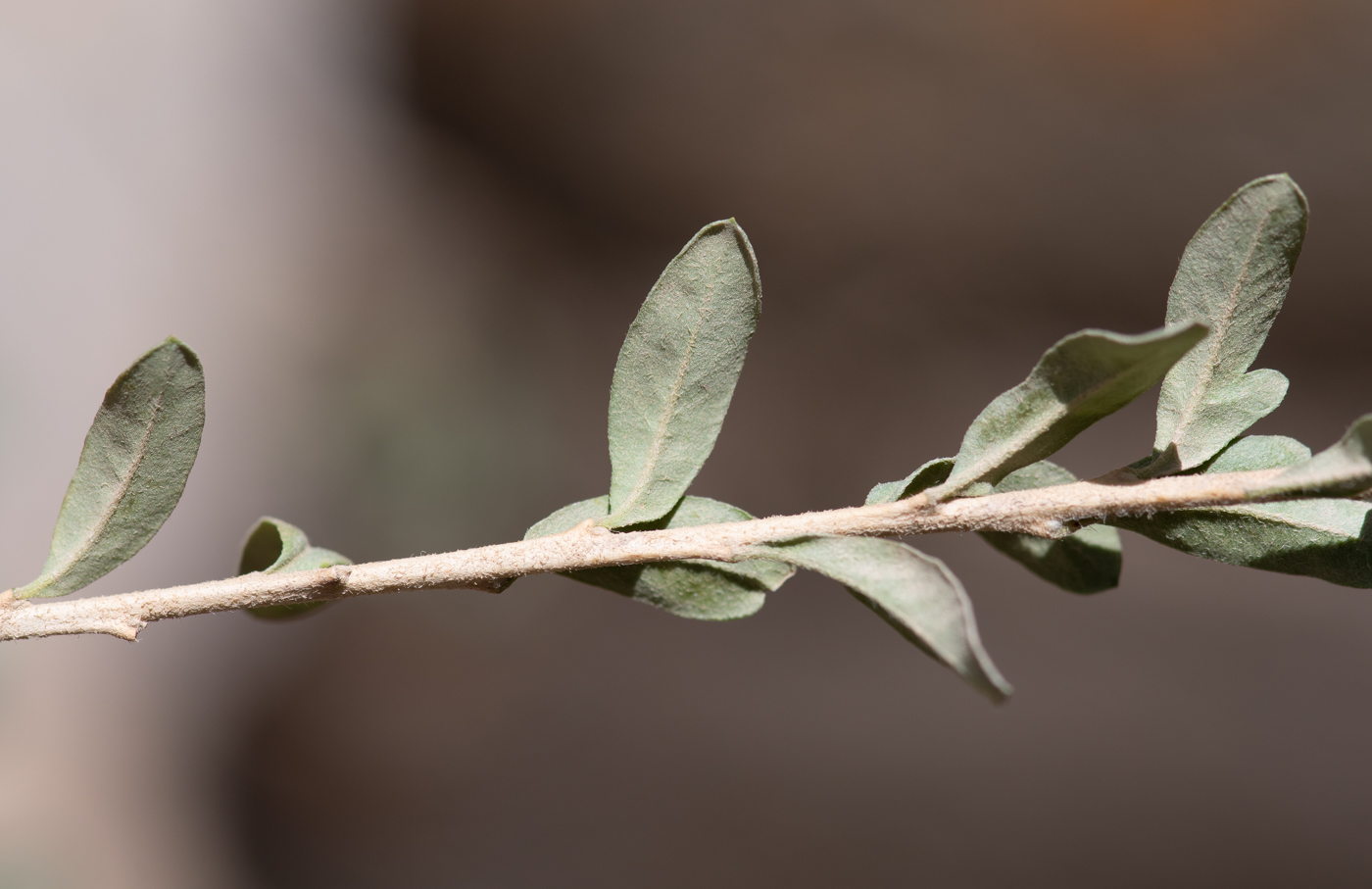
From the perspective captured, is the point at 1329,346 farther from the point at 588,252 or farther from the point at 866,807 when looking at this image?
the point at 588,252

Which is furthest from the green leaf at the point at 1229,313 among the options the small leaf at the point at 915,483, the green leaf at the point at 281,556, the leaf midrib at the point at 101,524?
the leaf midrib at the point at 101,524

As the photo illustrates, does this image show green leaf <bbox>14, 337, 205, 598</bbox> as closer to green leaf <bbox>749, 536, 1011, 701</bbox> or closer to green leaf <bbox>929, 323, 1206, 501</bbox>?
green leaf <bbox>749, 536, 1011, 701</bbox>

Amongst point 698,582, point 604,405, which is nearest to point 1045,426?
point 698,582

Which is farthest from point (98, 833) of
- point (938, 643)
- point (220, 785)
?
point (938, 643)

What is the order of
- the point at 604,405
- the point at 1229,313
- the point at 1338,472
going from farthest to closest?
the point at 604,405 < the point at 1229,313 < the point at 1338,472

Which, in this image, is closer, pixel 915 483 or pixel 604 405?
pixel 915 483

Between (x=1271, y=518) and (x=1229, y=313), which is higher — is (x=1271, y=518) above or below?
below

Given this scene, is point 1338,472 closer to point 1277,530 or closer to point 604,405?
point 1277,530
